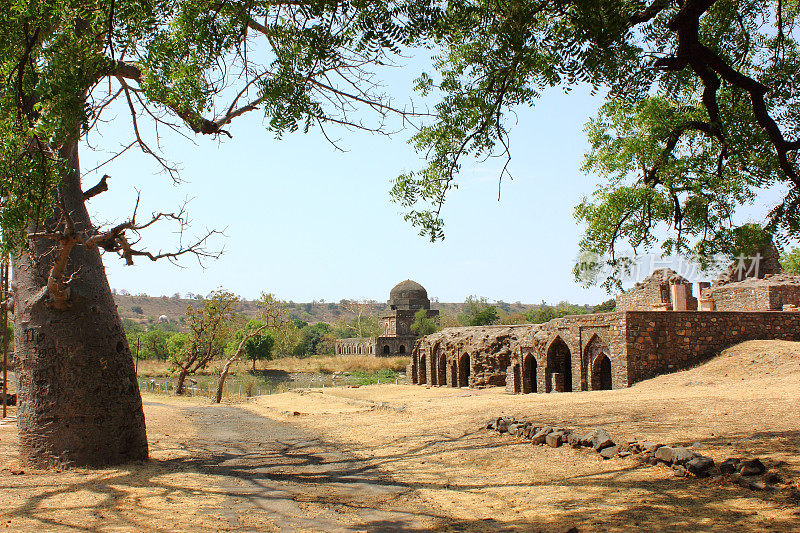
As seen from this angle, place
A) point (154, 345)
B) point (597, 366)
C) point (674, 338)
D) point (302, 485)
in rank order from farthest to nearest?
1. point (154, 345)
2. point (597, 366)
3. point (674, 338)
4. point (302, 485)

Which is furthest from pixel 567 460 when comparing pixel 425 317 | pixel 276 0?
pixel 425 317

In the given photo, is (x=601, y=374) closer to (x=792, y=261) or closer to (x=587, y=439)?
(x=587, y=439)

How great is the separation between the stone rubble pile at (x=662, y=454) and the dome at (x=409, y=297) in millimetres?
43066

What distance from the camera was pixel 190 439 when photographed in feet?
29.2

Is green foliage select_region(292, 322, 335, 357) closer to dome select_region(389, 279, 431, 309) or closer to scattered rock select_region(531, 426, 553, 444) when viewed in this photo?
dome select_region(389, 279, 431, 309)

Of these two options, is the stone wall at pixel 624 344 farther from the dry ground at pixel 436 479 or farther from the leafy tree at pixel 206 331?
the leafy tree at pixel 206 331

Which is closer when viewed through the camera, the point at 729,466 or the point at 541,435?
the point at 729,466

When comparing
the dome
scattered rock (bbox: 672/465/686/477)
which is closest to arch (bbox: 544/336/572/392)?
scattered rock (bbox: 672/465/686/477)

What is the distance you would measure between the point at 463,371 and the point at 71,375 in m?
20.0

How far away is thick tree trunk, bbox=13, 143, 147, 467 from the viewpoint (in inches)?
255

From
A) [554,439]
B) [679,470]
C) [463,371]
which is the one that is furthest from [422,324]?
[679,470]

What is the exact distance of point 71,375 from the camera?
6527 millimetres

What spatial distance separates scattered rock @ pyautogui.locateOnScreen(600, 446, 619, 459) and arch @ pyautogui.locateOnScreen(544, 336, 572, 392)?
10871 millimetres

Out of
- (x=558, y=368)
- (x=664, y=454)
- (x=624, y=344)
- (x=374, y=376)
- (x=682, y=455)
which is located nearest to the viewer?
(x=682, y=455)
